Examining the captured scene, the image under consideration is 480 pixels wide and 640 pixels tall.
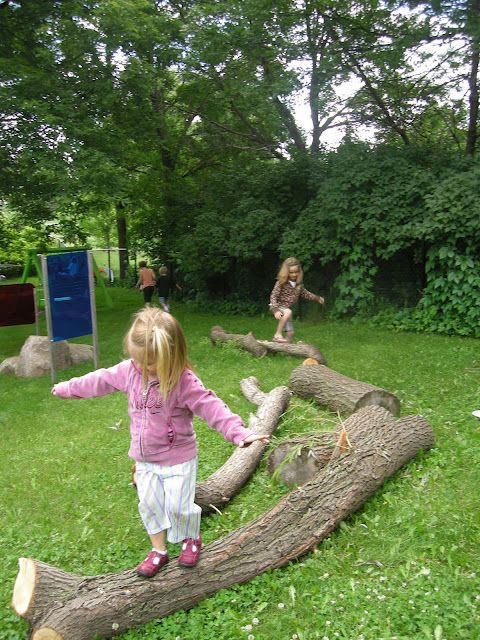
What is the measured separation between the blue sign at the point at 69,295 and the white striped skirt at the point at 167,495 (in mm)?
5928

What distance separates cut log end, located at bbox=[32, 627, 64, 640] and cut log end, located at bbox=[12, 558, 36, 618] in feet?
0.50

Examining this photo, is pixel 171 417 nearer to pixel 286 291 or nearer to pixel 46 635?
pixel 46 635

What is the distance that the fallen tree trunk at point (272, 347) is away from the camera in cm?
877

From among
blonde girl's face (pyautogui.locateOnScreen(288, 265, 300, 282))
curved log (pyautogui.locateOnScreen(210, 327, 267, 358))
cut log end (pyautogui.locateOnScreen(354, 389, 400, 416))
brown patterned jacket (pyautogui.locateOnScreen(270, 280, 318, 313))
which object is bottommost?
curved log (pyautogui.locateOnScreen(210, 327, 267, 358))

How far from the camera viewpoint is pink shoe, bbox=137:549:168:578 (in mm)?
3328

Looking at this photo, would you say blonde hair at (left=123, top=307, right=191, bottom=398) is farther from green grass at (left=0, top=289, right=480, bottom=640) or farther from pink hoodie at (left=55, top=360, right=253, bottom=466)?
green grass at (left=0, top=289, right=480, bottom=640)

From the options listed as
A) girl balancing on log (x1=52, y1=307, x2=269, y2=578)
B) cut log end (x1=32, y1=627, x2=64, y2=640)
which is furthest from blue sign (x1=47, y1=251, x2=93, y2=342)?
cut log end (x1=32, y1=627, x2=64, y2=640)

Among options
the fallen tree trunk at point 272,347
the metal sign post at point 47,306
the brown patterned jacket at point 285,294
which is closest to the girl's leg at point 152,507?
the fallen tree trunk at point 272,347

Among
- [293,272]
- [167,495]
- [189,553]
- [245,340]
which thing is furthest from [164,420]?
[245,340]

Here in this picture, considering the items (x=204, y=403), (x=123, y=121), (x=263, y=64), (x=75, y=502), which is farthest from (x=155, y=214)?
(x=204, y=403)

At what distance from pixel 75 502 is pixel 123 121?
35.3 feet

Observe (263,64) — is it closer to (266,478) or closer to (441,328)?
(441,328)

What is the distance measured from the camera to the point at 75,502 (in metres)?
4.78

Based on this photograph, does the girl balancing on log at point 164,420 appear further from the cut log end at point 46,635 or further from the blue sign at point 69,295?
the blue sign at point 69,295
